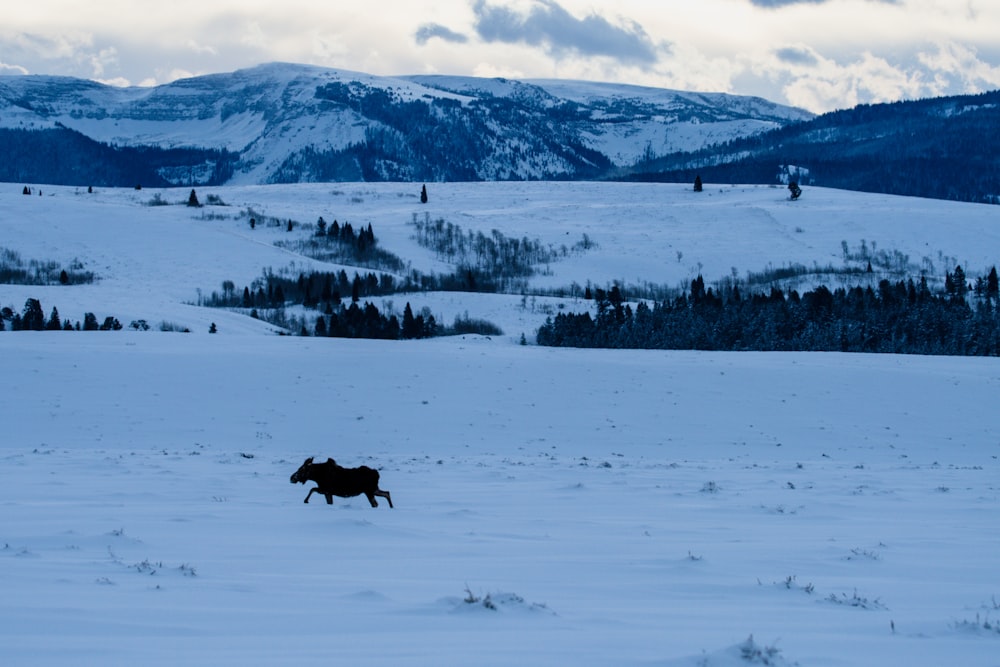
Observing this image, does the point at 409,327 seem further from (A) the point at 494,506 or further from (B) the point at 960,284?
(A) the point at 494,506

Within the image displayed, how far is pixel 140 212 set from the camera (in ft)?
381

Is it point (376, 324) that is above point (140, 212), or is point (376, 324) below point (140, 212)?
below

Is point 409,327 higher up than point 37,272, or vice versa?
point 37,272

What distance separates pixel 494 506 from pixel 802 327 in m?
53.8

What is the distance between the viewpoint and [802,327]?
61.3 meters

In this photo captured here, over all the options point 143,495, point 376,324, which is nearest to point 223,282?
point 376,324

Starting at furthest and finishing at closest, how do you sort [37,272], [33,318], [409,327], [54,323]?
1. [37,272]
2. [409,327]
3. [33,318]
4. [54,323]

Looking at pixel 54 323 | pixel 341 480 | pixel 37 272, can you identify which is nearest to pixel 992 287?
pixel 54 323

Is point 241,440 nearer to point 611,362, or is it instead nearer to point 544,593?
point 611,362

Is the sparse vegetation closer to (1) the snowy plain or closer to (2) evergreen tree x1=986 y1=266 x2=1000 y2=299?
(1) the snowy plain

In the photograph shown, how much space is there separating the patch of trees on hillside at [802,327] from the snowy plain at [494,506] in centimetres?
1801

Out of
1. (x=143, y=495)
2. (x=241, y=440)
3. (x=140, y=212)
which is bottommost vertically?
(x=241, y=440)

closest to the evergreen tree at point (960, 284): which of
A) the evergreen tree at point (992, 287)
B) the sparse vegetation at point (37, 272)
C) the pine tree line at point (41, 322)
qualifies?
the evergreen tree at point (992, 287)

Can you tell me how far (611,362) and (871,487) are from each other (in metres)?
20.5
